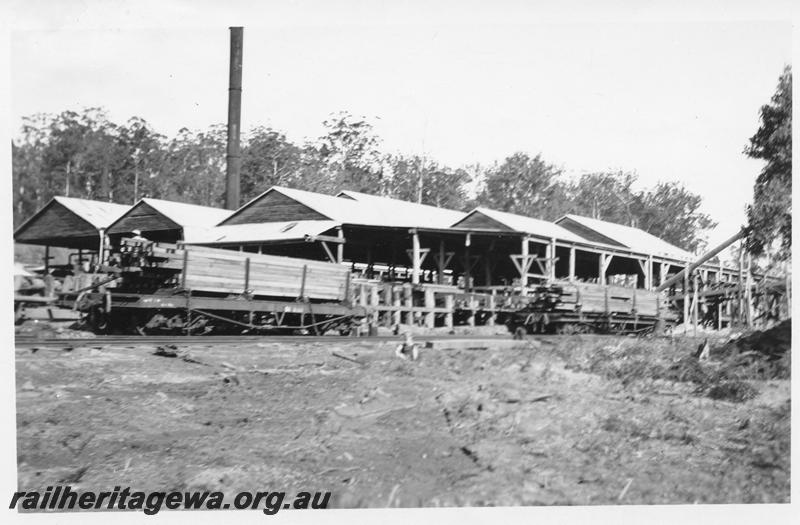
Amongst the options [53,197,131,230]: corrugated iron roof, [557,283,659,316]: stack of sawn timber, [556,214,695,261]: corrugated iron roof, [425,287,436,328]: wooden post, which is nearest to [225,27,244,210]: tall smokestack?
[53,197,131,230]: corrugated iron roof

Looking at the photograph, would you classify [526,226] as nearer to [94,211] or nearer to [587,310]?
[587,310]

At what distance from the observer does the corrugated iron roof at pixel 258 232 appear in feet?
81.6

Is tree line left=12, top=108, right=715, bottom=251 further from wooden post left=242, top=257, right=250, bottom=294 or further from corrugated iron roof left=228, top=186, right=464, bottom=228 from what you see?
wooden post left=242, top=257, right=250, bottom=294

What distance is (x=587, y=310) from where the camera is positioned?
24.8m

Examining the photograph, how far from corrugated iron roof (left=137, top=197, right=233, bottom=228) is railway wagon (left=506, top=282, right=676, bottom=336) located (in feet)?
42.7

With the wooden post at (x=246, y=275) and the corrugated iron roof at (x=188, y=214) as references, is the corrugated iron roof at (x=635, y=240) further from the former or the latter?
the wooden post at (x=246, y=275)

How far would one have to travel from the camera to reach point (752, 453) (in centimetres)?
863

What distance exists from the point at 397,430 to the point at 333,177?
128 ft

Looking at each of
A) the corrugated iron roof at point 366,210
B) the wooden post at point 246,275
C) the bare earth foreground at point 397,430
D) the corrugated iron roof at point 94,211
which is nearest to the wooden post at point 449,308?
the corrugated iron roof at point 366,210

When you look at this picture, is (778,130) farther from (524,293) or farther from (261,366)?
(524,293)

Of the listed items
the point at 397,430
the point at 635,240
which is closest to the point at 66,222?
the point at 635,240

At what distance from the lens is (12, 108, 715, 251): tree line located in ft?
130

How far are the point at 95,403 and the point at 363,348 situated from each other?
6.15 meters

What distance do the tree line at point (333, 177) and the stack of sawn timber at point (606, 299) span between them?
7593mm
